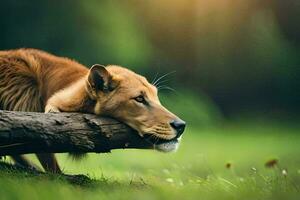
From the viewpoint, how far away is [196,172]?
11.3 feet

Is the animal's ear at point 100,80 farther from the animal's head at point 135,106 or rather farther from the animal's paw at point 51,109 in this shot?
the animal's paw at point 51,109

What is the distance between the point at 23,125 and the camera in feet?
8.79

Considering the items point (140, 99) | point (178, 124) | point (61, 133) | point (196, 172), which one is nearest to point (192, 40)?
point (196, 172)

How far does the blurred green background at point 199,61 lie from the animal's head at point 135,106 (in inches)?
12.4

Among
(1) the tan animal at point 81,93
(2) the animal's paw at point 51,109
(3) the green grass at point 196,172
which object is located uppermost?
(1) the tan animal at point 81,93

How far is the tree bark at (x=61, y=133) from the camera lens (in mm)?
2676

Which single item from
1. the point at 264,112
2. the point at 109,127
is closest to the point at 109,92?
the point at 109,127

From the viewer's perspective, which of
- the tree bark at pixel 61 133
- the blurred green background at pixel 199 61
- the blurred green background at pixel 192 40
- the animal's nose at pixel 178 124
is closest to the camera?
the tree bark at pixel 61 133

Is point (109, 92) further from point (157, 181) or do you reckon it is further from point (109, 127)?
point (157, 181)

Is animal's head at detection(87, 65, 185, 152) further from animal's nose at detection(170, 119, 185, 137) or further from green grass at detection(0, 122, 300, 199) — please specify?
green grass at detection(0, 122, 300, 199)

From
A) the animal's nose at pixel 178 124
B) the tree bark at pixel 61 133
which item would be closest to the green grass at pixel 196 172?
the tree bark at pixel 61 133

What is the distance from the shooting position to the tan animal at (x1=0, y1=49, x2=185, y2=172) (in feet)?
9.57

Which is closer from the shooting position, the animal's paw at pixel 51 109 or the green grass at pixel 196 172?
the green grass at pixel 196 172

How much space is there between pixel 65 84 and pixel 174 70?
92 centimetres
